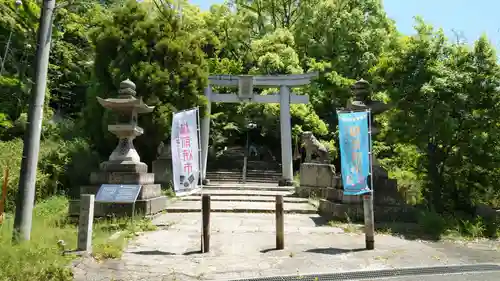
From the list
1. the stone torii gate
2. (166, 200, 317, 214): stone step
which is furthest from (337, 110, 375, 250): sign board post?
the stone torii gate

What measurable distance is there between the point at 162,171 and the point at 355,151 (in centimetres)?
943

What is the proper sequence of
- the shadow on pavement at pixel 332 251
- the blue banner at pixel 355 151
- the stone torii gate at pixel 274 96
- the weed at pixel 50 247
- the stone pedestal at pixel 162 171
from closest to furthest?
the weed at pixel 50 247
the shadow on pavement at pixel 332 251
the blue banner at pixel 355 151
the stone pedestal at pixel 162 171
the stone torii gate at pixel 274 96

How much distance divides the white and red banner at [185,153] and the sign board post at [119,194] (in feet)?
7.59

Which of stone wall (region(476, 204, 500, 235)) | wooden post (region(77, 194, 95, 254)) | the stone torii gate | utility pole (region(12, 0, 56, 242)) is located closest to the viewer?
utility pole (region(12, 0, 56, 242))

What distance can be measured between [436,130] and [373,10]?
18008mm

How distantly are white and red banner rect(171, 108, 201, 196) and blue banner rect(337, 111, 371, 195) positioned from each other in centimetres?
287

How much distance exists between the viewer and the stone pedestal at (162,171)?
47.1 feet

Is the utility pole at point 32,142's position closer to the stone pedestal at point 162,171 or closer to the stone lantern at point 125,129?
the stone lantern at point 125,129

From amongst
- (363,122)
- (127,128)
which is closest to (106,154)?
(127,128)

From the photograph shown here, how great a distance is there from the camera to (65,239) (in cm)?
590

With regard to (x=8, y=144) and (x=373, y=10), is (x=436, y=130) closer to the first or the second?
(x=8, y=144)

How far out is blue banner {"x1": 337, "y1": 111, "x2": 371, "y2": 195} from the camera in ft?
22.7

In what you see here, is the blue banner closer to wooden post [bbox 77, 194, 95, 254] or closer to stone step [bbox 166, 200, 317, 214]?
stone step [bbox 166, 200, 317, 214]

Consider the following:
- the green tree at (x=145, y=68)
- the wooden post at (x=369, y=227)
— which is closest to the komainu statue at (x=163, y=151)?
the green tree at (x=145, y=68)
